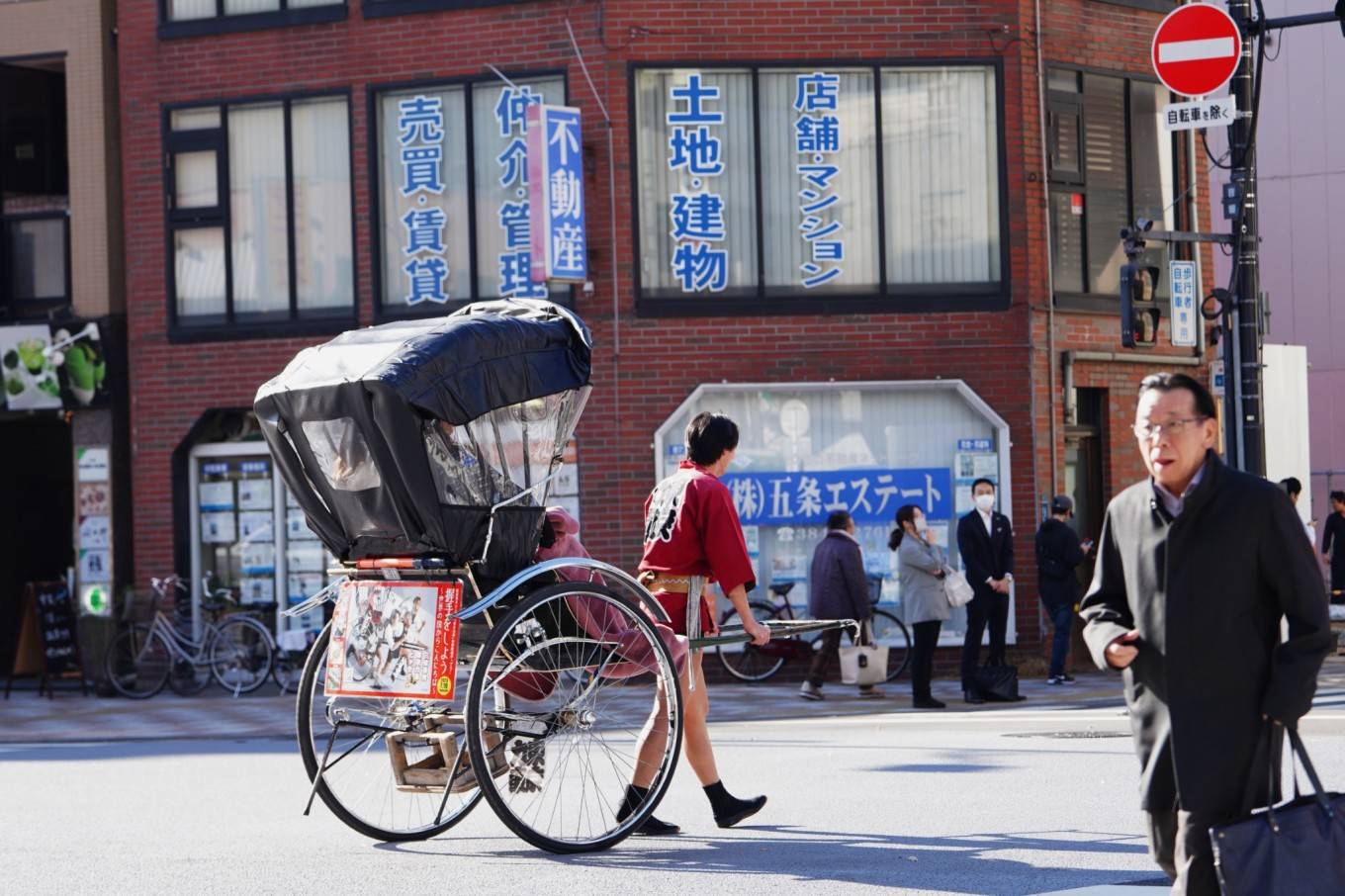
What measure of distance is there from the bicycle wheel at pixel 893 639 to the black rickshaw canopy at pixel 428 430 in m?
10.4

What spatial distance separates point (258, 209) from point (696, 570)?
13111 mm

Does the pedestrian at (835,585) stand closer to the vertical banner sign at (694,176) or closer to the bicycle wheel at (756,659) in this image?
the bicycle wheel at (756,659)

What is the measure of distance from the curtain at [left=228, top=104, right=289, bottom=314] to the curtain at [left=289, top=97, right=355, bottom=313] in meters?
0.20

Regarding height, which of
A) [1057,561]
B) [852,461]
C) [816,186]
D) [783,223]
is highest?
[816,186]

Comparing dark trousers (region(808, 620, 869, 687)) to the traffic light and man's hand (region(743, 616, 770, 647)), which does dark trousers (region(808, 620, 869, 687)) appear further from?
man's hand (region(743, 616, 770, 647))

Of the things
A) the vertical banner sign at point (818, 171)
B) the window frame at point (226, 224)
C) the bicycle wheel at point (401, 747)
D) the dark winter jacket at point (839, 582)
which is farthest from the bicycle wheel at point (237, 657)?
the bicycle wheel at point (401, 747)

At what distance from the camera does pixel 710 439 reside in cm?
839

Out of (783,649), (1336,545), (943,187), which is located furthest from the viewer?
(1336,545)

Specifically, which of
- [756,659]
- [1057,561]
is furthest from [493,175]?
[1057,561]

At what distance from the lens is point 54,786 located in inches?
432

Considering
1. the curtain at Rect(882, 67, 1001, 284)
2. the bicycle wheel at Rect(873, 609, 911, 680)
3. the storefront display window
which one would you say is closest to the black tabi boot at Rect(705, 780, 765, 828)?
the bicycle wheel at Rect(873, 609, 911, 680)

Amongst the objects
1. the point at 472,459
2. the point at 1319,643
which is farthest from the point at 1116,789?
the point at 1319,643

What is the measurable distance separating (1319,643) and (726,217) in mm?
14723

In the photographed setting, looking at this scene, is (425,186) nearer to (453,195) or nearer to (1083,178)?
(453,195)
